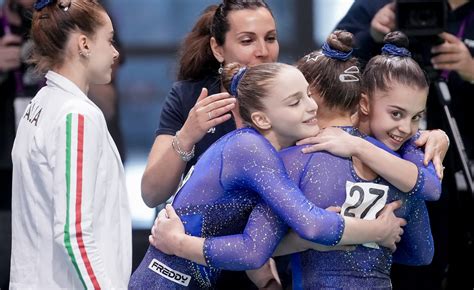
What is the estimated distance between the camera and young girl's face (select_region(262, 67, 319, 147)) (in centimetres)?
287

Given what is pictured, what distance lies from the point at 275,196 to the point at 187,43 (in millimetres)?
1062

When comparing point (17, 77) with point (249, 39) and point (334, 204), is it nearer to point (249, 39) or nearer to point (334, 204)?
point (249, 39)

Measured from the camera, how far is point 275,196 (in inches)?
109

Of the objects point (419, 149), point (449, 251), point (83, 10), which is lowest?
point (449, 251)

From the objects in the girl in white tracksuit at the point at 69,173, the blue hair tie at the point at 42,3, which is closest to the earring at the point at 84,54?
the girl in white tracksuit at the point at 69,173

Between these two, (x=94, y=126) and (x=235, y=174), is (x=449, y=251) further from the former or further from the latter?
(x=94, y=126)

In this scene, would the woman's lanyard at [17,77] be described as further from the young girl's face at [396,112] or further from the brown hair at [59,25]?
the young girl's face at [396,112]

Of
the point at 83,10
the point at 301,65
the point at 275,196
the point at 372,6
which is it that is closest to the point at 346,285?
the point at 275,196

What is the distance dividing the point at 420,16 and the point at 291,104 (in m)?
1.18

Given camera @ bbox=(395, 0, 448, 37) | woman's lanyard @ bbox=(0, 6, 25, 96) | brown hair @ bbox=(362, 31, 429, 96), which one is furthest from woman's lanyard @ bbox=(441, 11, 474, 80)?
woman's lanyard @ bbox=(0, 6, 25, 96)

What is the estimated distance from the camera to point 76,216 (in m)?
2.68

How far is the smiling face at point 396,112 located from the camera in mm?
2955

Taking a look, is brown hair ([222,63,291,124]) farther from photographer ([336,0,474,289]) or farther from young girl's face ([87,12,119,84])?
photographer ([336,0,474,289])

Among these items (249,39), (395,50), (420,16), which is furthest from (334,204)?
(420,16)
